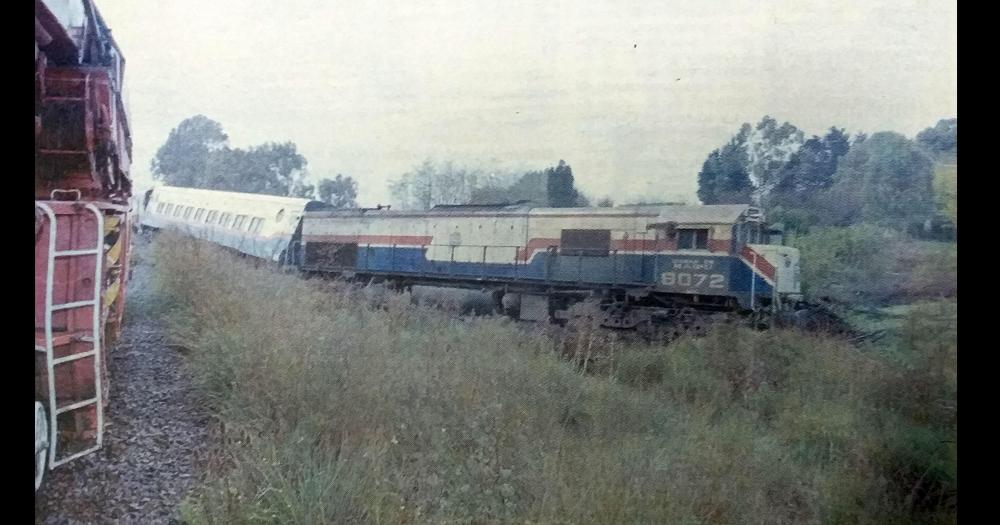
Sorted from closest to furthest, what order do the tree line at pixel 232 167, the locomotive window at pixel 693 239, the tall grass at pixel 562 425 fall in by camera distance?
the tall grass at pixel 562 425
the locomotive window at pixel 693 239
the tree line at pixel 232 167

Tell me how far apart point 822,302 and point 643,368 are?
66 centimetres

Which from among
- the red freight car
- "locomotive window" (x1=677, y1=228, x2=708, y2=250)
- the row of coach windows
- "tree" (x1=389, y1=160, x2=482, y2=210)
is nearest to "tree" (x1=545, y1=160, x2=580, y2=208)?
"tree" (x1=389, y1=160, x2=482, y2=210)

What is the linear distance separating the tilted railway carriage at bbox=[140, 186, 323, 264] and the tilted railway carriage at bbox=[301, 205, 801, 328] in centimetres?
8

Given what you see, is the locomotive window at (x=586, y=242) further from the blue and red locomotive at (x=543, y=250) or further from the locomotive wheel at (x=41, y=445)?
the locomotive wheel at (x=41, y=445)

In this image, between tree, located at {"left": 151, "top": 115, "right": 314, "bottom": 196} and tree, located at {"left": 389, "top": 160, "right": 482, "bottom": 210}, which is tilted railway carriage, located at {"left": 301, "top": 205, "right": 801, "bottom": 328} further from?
tree, located at {"left": 151, "top": 115, "right": 314, "bottom": 196}

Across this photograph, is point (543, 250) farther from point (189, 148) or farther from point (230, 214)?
point (189, 148)

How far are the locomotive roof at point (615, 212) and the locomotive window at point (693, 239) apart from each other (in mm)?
35

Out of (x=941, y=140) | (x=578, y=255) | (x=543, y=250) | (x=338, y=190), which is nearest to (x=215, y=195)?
(x=338, y=190)

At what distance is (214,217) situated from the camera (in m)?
2.70

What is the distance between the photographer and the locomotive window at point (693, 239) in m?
2.46

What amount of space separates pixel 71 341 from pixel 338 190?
42.4 inches

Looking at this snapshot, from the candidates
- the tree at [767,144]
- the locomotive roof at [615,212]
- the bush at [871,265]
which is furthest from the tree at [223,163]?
the bush at [871,265]

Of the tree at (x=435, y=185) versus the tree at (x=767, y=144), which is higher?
the tree at (x=767, y=144)

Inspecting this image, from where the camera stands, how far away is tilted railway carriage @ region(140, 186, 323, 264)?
2.63 m
